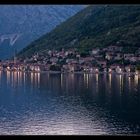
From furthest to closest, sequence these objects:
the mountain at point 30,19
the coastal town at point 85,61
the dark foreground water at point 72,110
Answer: the mountain at point 30,19, the coastal town at point 85,61, the dark foreground water at point 72,110

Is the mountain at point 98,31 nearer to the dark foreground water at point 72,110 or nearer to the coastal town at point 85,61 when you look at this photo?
the coastal town at point 85,61

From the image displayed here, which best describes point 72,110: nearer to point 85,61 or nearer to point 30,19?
point 85,61

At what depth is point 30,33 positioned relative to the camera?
102000mm

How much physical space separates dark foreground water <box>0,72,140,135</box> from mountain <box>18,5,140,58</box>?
14674mm

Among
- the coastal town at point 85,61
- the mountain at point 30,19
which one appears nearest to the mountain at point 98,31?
the coastal town at point 85,61

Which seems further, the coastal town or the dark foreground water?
the coastal town

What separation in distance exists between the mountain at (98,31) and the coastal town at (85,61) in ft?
3.52

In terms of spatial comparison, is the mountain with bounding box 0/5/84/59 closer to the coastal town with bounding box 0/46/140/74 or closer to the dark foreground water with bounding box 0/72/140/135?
the coastal town with bounding box 0/46/140/74

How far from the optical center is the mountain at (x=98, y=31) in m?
41.6

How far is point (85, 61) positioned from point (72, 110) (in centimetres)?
2329

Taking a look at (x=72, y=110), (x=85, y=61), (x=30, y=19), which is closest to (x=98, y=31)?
(x=85, y=61)

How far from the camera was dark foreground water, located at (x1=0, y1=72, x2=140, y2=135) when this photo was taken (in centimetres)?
1363

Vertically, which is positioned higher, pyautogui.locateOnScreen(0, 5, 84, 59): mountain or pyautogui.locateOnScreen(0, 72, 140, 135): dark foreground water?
pyautogui.locateOnScreen(0, 5, 84, 59): mountain

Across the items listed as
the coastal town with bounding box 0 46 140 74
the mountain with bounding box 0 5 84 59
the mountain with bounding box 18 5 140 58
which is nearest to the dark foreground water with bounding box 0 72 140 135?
the coastal town with bounding box 0 46 140 74
